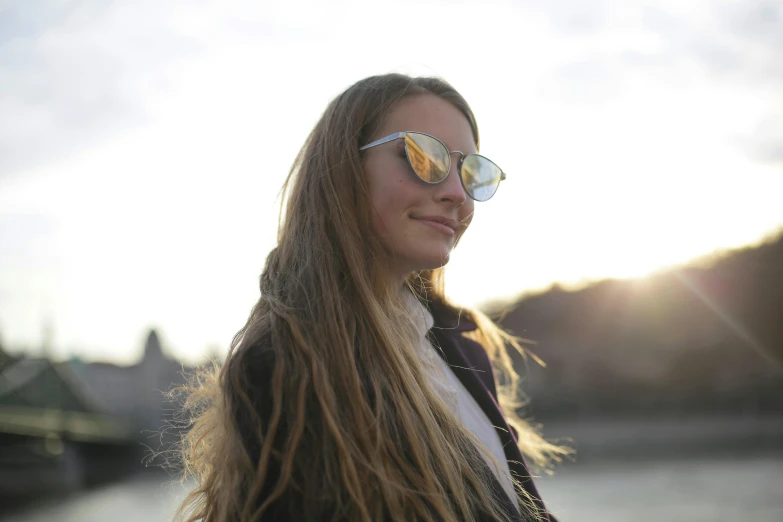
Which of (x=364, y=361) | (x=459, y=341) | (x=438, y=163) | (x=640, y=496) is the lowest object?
(x=364, y=361)

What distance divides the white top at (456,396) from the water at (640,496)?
348 inches

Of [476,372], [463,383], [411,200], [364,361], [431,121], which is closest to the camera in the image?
[364,361]

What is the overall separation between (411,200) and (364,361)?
49cm

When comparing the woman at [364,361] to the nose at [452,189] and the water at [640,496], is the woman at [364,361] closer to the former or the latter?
the nose at [452,189]

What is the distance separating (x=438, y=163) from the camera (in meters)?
1.86

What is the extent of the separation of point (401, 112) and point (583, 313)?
29.1 metres

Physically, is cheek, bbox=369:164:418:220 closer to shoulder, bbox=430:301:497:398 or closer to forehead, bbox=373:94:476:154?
forehead, bbox=373:94:476:154

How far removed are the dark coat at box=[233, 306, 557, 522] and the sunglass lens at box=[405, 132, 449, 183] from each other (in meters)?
0.65

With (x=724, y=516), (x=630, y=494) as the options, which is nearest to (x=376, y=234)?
(x=724, y=516)

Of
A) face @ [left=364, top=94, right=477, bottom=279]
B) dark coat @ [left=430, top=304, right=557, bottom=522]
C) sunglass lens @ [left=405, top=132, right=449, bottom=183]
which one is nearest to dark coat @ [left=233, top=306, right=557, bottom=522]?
dark coat @ [left=430, top=304, right=557, bottom=522]

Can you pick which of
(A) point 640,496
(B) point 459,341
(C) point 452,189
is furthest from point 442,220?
(A) point 640,496

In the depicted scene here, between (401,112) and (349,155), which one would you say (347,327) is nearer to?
(349,155)

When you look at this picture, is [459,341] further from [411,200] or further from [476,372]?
[411,200]

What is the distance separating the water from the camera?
12.4 metres
